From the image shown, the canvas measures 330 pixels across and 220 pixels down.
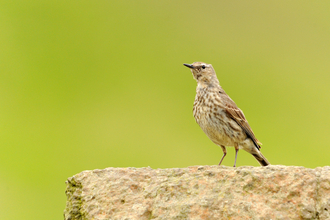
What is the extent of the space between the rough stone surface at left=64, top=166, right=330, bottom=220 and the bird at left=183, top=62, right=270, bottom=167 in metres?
2.24

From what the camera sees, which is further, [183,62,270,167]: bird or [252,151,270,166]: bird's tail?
[252,151,270,166]: bird's tail

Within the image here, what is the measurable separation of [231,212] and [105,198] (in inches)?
54.3

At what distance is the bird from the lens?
6539mm

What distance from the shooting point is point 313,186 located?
375 cm

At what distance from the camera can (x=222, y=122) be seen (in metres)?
A: 6.54

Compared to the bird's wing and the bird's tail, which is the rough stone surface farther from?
the bird's tail

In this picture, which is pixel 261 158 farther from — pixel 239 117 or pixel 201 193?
pixel 201 193

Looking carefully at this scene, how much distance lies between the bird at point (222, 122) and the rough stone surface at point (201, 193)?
2.24 metres

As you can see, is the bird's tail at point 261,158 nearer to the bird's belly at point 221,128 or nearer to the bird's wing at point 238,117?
the bird's wing at point 238,117

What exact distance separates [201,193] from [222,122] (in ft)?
8.83

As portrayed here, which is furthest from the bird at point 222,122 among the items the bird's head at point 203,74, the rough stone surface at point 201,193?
the rough stone surface at point 201,193

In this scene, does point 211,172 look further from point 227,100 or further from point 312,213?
point 227,100

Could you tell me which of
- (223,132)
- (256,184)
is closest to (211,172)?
(256,184)

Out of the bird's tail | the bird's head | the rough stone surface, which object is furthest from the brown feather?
the rough stone surface
